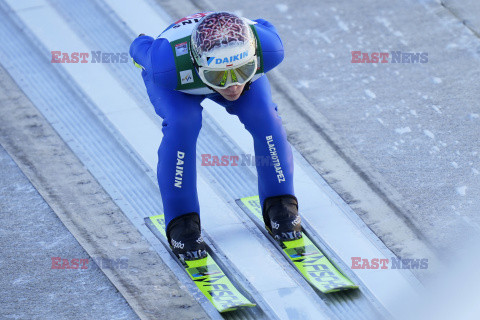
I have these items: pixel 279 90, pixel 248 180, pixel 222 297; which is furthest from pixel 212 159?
pixel 222 297

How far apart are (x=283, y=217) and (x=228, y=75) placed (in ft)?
2.99

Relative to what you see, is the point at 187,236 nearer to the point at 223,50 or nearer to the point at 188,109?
the point at 188,109

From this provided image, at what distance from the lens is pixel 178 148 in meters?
5.43

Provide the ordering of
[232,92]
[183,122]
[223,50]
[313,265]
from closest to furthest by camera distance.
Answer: [223,50], [232,92], [183,122], [313,265]

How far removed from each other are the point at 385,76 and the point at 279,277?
6.94 ft

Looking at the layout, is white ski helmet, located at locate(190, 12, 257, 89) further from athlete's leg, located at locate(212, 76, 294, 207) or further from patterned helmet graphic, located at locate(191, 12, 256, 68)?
athlete's leg, located at locate(212, 76, 294, 207)

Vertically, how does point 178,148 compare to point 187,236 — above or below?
above

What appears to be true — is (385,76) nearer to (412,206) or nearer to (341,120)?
(341,120)

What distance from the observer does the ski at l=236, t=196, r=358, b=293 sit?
5445mm

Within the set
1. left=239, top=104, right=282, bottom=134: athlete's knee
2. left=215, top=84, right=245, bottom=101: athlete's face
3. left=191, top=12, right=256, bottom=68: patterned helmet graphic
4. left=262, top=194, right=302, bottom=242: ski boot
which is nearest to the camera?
left=191, top=12, right=256, bottom=68: patterned helmet graphic

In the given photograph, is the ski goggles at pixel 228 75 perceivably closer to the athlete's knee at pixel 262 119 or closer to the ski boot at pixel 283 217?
the athlete's knee at pixel 262 119

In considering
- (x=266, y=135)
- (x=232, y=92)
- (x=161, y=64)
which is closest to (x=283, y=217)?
(x=266, y=135)

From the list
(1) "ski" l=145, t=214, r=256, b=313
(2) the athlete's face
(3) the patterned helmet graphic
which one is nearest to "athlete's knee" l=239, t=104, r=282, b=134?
(2) the athlete's face

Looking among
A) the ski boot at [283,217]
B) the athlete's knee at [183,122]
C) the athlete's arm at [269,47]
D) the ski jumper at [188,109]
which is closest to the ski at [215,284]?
the ski jumper at [188,109]
